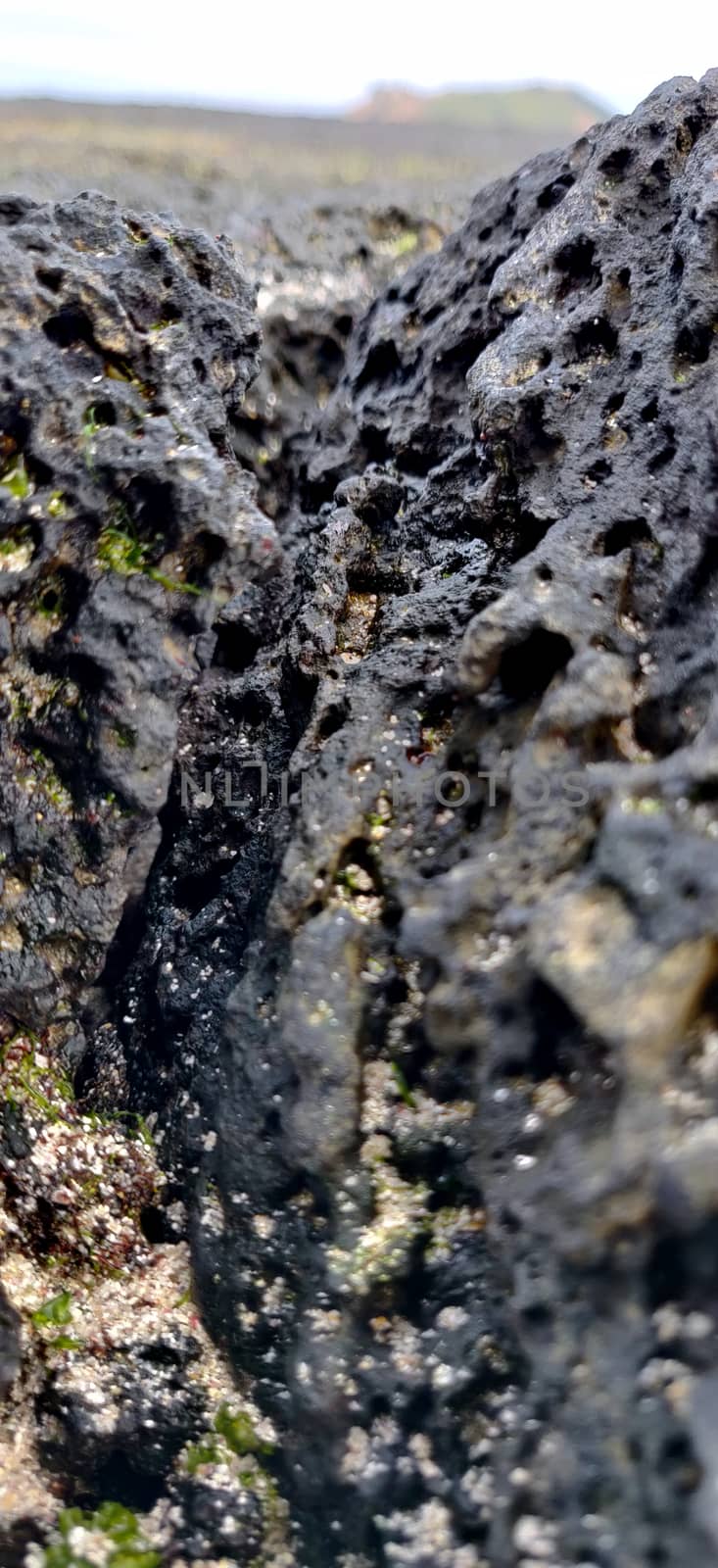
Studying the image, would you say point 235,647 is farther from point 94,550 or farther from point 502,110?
point 502,110

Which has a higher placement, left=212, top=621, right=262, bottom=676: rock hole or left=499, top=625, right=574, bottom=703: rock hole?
left=212, top=621, right=262, bottom=676: rock hole

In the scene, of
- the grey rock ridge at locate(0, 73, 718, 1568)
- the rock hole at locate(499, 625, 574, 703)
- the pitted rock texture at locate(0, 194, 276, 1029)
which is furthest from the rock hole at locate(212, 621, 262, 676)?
the rock hole at locate(499, 625, 574, 703)

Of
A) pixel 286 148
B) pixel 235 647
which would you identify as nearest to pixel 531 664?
pixel 235 647

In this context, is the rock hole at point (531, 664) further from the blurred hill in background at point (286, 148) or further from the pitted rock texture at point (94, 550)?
the blurred hill in background at point (286, 148)

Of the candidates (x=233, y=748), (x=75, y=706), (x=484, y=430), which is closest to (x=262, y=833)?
(x=233, y=748)

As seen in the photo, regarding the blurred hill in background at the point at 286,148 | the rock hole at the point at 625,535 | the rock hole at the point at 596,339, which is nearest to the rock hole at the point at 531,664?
the rock hole at the point at 625,535

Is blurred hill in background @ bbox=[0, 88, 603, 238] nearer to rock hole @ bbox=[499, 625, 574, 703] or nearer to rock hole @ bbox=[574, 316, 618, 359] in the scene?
rock hole @ bbox=[574, 316, 618, 359]
